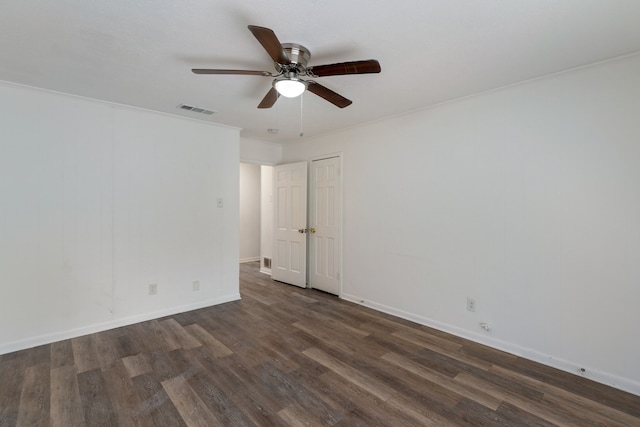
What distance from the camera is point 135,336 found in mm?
3188

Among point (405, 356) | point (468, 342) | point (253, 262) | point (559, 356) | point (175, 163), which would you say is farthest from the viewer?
point (253, 262)

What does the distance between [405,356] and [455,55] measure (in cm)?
258

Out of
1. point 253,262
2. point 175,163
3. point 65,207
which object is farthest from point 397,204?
point 253,262

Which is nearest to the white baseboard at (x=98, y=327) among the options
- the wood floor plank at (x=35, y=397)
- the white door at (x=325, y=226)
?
the wood floor plank at (x=35, y=397)

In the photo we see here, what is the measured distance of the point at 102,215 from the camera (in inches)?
132

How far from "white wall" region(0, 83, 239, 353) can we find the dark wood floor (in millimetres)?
367

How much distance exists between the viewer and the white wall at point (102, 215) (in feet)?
9.52

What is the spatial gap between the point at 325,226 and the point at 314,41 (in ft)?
9.97

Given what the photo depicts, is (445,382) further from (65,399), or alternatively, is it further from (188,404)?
(65,399)

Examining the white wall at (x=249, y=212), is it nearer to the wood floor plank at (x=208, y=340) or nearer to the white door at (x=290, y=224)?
the white door at (x=290, y=224)

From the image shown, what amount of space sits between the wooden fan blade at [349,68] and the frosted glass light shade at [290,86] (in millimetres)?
131

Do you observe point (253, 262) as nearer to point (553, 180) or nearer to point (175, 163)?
point (175, 163)

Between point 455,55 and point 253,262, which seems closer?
point 455,55

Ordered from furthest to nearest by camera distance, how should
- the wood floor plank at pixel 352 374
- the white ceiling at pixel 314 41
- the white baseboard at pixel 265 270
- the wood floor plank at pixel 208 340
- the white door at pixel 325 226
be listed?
the white baseboard at pixel 265 270 → the white door at pixel 325 226 → the wood floor plank at pixel 208 340 → the wood floor plank at pixel 352 374 → the white ceiling at pixel 314 41
